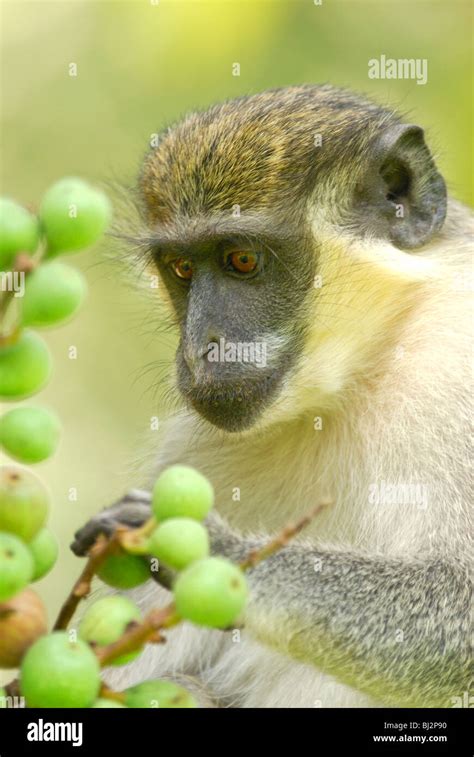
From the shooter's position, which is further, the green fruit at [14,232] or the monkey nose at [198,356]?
the monkey nose at [198,356]

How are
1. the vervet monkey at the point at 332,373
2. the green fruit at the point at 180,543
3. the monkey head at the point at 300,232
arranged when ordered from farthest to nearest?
the monkey head at the point at 300,232, the vervet monkey at the point at 332,373, the green fruit at the point at 180,543

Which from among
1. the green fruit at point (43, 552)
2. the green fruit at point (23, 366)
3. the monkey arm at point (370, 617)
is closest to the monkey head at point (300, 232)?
the monkey arm at point (370, 617)

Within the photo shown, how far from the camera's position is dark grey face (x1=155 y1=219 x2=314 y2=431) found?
4078 millimetres

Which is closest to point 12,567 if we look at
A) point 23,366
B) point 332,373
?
point 23,366

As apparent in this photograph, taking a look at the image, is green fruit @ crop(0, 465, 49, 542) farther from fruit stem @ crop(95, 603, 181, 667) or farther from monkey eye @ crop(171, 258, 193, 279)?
monkey eye @ crop(171, 258, 193, 279)

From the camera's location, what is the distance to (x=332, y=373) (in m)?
4.35

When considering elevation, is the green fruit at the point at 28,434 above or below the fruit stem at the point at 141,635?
above

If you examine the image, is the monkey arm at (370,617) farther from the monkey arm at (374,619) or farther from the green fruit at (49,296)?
the green fruit at (49,296)

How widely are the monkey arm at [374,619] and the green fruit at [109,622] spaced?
5.33ft

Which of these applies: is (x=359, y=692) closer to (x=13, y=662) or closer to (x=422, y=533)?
(x=422, y=533)

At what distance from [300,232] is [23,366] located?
2711mm

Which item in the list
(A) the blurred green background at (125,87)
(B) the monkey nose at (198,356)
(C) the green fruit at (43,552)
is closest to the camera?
(C) the green fruit at (43,552)

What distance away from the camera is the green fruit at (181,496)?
193cm

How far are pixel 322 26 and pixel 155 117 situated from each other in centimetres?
140
